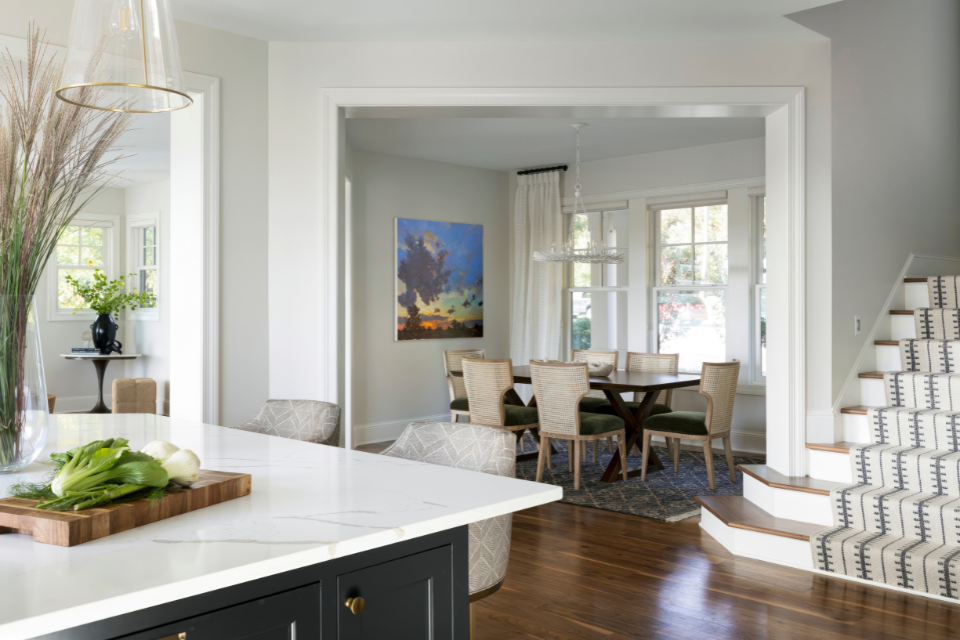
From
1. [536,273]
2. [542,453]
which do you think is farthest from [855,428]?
[536,273]

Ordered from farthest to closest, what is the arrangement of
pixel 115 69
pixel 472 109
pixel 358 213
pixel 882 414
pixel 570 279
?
1. pixel 570 279
2. pixel 358 213
3. pixel 472 109
4. pixel 882 414
5. pixel 115 69

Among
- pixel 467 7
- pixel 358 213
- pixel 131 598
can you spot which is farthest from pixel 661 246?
pixel 131 598

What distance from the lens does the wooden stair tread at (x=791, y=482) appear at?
3.75 metres

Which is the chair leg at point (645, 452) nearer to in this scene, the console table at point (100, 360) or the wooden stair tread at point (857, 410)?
the wooden stair tread at point (857, 410)

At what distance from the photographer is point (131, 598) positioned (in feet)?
3.32

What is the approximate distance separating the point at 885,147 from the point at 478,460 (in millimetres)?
3649

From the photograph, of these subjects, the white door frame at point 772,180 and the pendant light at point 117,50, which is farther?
the white door frame at point 772,180

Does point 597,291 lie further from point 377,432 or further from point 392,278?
point 377,432

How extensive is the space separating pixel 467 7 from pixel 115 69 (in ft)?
7.92

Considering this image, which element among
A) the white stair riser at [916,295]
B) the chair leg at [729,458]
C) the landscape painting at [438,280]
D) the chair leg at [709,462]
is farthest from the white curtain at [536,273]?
the white stair riser at [916,295]

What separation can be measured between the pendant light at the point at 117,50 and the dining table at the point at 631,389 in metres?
4.17

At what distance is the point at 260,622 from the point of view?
3.96ft

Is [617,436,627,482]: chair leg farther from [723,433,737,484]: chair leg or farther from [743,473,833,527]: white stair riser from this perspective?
[743,473,833,527]: white stair riser

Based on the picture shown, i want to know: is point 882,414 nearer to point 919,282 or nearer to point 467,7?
point 919,282
